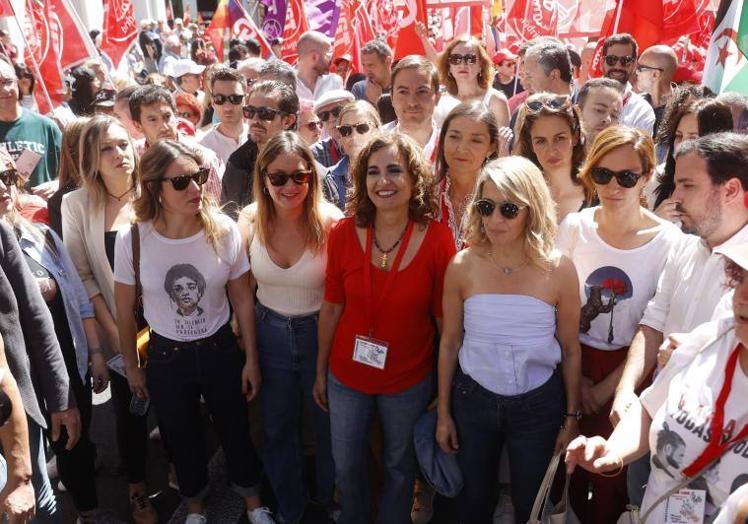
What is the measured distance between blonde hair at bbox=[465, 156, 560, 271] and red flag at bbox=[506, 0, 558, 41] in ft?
18.7

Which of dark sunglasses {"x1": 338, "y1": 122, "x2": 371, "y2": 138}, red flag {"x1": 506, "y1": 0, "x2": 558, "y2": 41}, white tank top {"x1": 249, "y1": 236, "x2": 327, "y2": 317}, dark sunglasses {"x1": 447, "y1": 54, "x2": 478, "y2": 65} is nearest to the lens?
white tank top {"x1": 249, "y1": 236, "x2": 327, "y2": 317}

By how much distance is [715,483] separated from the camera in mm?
1729

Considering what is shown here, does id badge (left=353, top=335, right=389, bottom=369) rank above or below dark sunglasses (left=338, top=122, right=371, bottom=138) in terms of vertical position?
below

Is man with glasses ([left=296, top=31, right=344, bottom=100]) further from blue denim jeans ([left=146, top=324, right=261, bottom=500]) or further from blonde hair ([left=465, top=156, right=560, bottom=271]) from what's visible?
blonde hair ([left=465, top=156, right=560, bottom=271])

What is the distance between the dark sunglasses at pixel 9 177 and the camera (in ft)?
8.35

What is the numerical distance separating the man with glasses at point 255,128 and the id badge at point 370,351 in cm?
141

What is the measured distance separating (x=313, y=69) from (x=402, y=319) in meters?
4.43

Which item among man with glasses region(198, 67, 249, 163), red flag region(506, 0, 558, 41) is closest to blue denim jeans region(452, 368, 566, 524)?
man with glasses region(198, 67, 249, 163)

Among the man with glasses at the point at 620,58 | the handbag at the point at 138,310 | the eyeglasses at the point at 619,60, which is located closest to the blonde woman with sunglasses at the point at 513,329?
the handbag at the point at 138,310

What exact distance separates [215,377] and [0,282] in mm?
981

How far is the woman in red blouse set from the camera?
2.62 m

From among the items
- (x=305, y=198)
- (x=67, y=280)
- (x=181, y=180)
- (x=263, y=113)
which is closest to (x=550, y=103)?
(x=305, y=198)

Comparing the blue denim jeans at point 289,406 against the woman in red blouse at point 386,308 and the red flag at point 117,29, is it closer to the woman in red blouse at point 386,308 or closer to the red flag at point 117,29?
the woman in red blouse at point 386,308

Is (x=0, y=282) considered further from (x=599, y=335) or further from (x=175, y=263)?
(x=599, y=335)
